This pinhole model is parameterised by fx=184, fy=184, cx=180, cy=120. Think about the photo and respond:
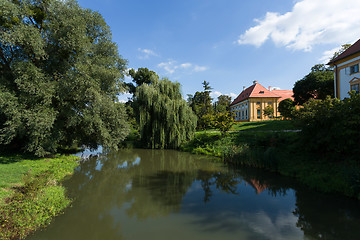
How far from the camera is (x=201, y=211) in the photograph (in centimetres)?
565

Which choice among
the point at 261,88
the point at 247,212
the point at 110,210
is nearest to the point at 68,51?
the point at 110,210

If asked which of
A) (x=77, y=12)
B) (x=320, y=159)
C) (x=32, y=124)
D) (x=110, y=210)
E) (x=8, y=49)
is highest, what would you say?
(x=77, y=12)

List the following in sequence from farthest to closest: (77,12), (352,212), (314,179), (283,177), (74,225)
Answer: (77,12)
(283,177)
(314,179)
(352,212)
(74,225)

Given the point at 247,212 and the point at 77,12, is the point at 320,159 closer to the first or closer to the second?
the point at 247,212

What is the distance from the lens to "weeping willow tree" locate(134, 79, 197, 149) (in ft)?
64.2

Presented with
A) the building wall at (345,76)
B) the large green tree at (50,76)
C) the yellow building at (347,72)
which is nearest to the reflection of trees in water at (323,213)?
the large green tree at (50,76)

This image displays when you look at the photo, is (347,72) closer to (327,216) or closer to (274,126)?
(274,126)

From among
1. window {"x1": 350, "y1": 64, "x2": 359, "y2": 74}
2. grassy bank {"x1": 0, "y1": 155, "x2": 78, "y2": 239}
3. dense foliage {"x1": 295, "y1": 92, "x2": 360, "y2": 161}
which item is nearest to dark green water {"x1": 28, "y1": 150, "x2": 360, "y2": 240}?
grassy bank {"x1": 0, "y1": 155, "x2": 78, "y2": 239}

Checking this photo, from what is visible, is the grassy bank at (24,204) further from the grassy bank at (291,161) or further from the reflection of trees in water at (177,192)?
the grassy bank at (291,161)

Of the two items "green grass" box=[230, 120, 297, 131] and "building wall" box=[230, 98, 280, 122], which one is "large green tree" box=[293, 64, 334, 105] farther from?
"green grass" box=[230, 120, 297, 131]

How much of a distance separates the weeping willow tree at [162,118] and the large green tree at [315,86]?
20.2m

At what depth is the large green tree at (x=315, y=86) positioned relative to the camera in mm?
26672

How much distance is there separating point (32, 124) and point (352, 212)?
44.7 feet

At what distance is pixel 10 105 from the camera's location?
9.63m
